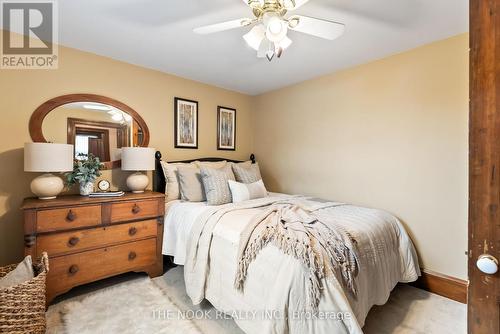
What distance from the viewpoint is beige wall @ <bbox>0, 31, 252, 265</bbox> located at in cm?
209

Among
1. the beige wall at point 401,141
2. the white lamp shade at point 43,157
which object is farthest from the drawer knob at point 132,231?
the beige wall at point 401,141

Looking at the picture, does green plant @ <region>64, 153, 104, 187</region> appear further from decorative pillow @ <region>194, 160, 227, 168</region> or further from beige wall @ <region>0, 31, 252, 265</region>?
decorative pillow @ <region>194, 160, 227, 168</region>

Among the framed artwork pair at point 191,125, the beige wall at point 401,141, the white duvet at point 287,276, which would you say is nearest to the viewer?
the white duvet at point 287,276

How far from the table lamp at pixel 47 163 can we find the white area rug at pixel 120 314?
97 centimetres

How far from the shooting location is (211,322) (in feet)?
5.81

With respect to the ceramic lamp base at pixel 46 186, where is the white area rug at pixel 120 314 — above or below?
below

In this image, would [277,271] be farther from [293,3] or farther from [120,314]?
[293,3]

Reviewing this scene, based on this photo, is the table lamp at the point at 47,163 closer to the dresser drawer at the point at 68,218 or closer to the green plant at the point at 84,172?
the green plant at the point at 84,172

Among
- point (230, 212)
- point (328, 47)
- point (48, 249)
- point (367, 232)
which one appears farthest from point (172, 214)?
point (328, 47)

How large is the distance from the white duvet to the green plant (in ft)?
2.81

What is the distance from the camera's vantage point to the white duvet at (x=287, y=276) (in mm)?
1258

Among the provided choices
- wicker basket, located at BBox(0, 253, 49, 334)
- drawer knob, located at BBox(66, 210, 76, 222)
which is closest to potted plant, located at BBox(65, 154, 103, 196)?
drawer knob, located at BBox(66, 210, 76, 222)

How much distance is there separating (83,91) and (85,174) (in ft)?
2.99

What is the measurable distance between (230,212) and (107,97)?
6.26 feet
